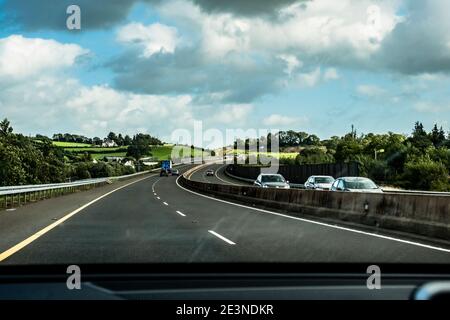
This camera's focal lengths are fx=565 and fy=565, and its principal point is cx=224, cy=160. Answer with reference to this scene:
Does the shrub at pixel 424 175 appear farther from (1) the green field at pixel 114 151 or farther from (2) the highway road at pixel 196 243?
(1) the green field at pixel 114 151

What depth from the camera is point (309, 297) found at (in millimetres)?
4441

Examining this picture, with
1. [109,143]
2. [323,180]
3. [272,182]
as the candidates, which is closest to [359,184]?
[272,182]

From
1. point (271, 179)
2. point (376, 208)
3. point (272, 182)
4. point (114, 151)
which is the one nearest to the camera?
point (376, 208)

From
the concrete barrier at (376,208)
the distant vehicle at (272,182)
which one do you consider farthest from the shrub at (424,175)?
the concrete barrier at (376,208)

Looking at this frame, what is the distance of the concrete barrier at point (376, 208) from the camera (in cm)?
1210

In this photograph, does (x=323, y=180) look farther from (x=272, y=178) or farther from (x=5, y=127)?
(x=5, y=127)

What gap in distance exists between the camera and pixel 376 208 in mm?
14781

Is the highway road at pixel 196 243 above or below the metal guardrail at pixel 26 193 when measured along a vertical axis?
above

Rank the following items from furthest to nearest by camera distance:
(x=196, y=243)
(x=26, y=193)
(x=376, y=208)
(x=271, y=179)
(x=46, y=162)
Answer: (x=46, y=162) < (x=271, y=179) < (x=26, y=193) < (x=376, y=208) < (x=196, y=243)

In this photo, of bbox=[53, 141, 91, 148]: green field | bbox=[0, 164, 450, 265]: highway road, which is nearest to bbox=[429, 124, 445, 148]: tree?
bbox=[53, 141, 91, 148]: green field

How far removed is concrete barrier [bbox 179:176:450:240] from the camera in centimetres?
1210

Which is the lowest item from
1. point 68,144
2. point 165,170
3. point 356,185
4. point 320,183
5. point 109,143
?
point 165,170

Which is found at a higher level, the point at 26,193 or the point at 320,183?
the point at 320,183
